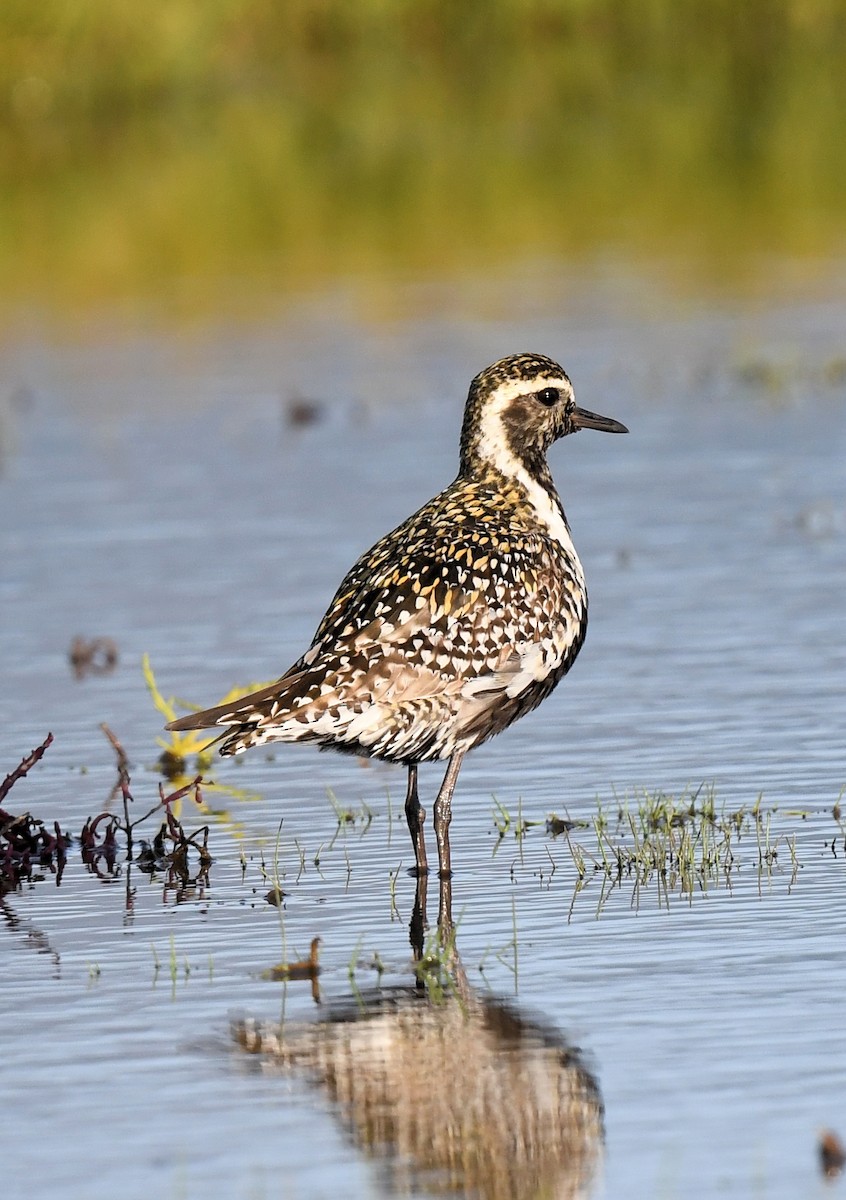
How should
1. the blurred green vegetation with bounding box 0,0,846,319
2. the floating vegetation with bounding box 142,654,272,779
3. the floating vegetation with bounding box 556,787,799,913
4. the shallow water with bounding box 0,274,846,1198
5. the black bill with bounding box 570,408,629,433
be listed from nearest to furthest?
Answer: the shallow water with bounding box 0,274,846,1198
the floating vegetation with bounding box 556,787,799,913
the black bill with bounding box 570,408,629,433
the floating vegetation with bounding box 142,654,272,779
the blurred green vegetation with bounding box 0,0,846,319

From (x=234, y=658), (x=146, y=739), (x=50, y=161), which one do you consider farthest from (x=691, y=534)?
(x=50, y=161)

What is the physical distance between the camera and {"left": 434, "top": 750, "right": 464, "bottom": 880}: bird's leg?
406 inches

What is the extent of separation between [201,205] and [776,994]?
29920mm

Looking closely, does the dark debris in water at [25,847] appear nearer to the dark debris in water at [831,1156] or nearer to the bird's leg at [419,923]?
the bird's leg at [419,923]

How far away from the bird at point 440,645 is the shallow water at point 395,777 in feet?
1.98

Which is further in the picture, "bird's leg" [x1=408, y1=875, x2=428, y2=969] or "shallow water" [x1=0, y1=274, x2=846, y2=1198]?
"bird's leg" [x1=408, y1=875, x2=428, y2=969]

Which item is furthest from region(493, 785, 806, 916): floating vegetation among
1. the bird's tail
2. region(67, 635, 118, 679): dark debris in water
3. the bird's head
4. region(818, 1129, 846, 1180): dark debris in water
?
region(67, 635, 118, 679): dark debris in water

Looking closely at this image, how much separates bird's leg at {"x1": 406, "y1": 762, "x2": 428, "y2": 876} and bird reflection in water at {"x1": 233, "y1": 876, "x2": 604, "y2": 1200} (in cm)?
127

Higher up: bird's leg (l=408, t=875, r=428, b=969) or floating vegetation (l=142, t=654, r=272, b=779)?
floating vegetation (l=142, t=654, r=272, b=779)

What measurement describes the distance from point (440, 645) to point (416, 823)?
2.55 feet

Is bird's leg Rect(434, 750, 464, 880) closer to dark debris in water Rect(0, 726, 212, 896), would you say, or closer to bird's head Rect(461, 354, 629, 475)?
dark debris in water Rect(0, 726, 212, 896)

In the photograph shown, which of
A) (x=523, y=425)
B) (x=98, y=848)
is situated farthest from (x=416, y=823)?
(x=523, y=425)

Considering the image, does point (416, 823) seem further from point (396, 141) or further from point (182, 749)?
point (396, 141)

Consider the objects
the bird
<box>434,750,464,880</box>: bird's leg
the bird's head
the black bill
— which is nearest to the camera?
the bird
